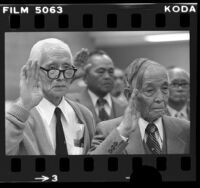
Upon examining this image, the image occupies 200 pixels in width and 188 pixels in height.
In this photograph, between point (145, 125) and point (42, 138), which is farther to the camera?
point (145, 125)

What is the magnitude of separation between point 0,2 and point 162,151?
169 cm

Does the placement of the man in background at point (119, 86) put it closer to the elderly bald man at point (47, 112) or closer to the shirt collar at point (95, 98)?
the shirt collar at point (95, 98)

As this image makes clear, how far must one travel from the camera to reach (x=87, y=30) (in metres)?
4.34

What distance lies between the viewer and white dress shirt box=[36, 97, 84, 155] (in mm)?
4379

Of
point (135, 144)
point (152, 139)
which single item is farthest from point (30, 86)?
point (152, 139)

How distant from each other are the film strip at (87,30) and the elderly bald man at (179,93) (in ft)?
0.23

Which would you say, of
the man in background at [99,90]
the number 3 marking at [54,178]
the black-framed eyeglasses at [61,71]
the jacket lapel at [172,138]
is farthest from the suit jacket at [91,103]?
the number 3 marking at [54,178]

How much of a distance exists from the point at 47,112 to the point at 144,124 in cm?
76

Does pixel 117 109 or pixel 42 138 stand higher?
pixel 117 109

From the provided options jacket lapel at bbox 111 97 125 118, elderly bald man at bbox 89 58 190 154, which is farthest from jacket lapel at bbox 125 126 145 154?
jacket lapel at bbox 111 97 125 118

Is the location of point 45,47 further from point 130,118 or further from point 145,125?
point 145,125

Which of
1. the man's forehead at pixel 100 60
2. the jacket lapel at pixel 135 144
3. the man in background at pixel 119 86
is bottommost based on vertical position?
the jacket lapel at pixel 135 144

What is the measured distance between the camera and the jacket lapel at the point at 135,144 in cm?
438

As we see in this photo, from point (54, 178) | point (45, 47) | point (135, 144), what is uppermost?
point (45, 47)
